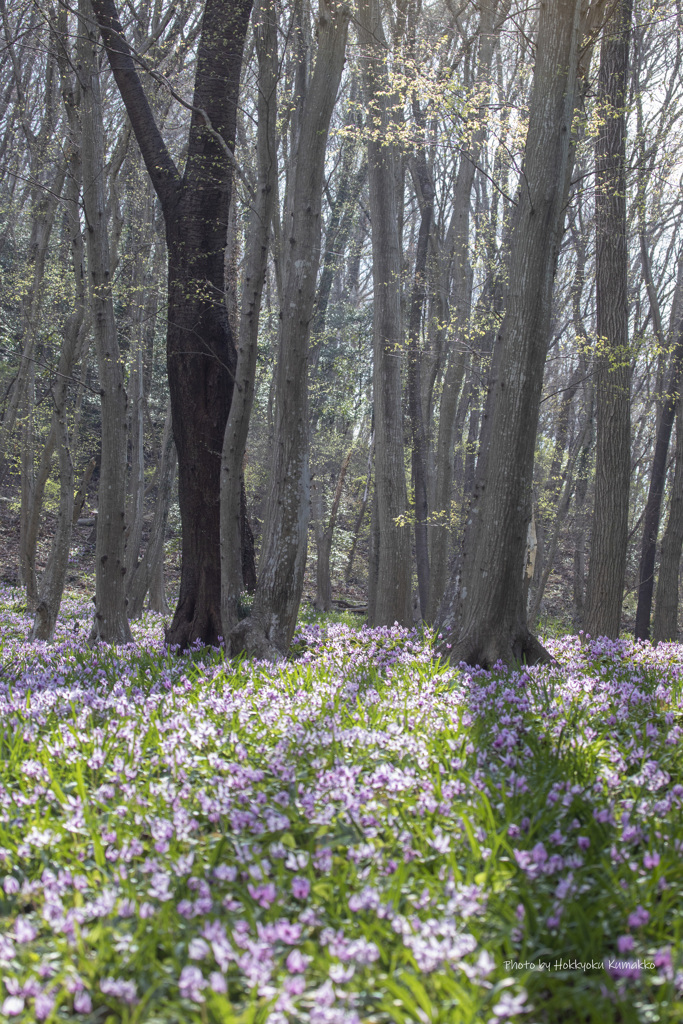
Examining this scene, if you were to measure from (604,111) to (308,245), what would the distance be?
466 cm

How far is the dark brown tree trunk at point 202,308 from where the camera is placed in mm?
6891

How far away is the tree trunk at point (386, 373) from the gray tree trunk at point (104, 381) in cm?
317

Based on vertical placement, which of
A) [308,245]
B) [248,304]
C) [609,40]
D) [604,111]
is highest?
[609,40]

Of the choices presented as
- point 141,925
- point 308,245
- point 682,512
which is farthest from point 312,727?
point 682,512

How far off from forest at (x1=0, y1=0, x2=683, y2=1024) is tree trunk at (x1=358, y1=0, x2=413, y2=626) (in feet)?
0.16

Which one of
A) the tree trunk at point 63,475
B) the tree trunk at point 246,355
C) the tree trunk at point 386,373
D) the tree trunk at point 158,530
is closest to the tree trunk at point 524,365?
the tree trunk at point 246,355

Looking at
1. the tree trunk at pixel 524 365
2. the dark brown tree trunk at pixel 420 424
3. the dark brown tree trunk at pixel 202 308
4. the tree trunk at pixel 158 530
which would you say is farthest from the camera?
the dark brown tree trunk at pixel 420 424

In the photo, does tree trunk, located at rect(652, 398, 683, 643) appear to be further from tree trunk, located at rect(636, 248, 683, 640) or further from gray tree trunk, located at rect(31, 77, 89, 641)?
gray tree trunk, located at rect(31, 77, 89, 641)

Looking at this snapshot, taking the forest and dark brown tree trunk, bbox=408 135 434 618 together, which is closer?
the forest

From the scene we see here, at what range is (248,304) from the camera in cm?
641

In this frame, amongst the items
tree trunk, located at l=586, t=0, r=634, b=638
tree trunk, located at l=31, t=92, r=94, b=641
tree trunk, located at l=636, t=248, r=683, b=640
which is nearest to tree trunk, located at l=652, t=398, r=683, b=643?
tree trunk, located at l=636, t=248, r=683, b=640

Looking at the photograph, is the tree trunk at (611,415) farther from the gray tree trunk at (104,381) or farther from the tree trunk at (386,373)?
the gray tree trunk at (104,381)

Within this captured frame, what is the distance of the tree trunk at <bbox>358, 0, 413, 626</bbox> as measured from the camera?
28.0ft

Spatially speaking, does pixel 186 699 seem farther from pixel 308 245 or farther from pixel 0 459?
pixel 0 459
